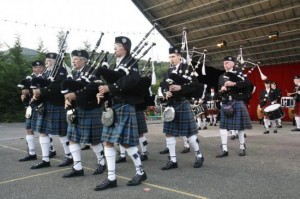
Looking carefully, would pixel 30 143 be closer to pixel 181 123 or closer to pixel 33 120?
pixel 33 120

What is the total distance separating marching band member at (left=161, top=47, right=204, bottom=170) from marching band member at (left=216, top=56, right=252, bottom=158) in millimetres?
1021

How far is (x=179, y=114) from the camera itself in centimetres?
441

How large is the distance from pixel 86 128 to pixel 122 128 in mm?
718

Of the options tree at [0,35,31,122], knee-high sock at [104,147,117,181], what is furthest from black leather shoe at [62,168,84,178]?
tree at [0,35,31,122]

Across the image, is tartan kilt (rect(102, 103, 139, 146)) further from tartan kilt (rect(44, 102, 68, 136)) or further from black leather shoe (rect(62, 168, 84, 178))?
tartan kilt (rect(44, 102, 68, 136))

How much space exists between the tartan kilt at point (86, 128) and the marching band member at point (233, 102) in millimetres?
2175

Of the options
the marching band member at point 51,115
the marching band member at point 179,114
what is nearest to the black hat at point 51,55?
the marching band member at point 51,115

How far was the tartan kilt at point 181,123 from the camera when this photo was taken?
14.3ft

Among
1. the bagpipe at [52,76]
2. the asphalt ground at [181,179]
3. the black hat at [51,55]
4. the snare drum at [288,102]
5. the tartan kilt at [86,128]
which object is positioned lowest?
the asphalt ground at [181,179]

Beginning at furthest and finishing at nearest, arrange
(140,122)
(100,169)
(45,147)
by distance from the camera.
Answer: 1. (140,122)
2. (45,147)
3. (100,169)

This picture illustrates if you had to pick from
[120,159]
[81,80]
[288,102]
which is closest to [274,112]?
[288,102]

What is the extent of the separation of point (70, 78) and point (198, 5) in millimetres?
7013

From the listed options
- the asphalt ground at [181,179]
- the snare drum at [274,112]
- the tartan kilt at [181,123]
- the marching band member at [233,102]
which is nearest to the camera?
the asphalt ground at [181,179]

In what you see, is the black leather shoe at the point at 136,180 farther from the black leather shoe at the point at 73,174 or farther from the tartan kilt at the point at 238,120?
the tartan kilt at the point at 238,120
